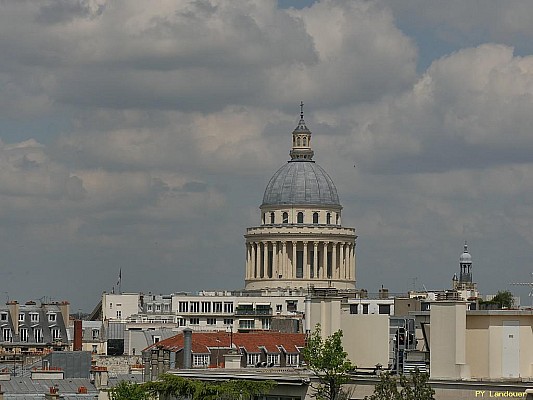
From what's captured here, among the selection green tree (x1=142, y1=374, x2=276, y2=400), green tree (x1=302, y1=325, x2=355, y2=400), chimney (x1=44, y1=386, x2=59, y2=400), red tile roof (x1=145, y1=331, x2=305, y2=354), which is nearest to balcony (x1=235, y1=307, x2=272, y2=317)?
red tile roof (x1=145, y1=331, x2=305, y2=354)

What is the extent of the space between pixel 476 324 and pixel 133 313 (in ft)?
488

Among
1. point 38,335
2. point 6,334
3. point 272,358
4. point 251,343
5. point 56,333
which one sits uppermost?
point 56,333

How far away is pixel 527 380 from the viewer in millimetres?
51188

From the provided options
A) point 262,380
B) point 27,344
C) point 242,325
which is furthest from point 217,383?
point 242,325

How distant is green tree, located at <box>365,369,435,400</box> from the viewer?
163ft

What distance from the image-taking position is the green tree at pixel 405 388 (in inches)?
1954

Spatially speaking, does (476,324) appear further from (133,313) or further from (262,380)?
(133,313)

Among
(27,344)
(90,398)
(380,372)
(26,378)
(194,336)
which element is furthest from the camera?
(27,344)

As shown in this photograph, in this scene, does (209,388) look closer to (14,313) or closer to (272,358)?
(272,358)

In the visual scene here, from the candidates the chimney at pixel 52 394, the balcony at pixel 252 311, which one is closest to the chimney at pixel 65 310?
the balcony at pixel 252 311

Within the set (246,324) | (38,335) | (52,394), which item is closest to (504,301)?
(52,394)

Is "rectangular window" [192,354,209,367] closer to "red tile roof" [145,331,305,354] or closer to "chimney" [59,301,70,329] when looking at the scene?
"red tile roof" [145,331,305,354]

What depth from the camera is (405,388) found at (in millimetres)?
49938

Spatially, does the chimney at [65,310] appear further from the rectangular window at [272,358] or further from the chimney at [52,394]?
the chimney at [52,394]
